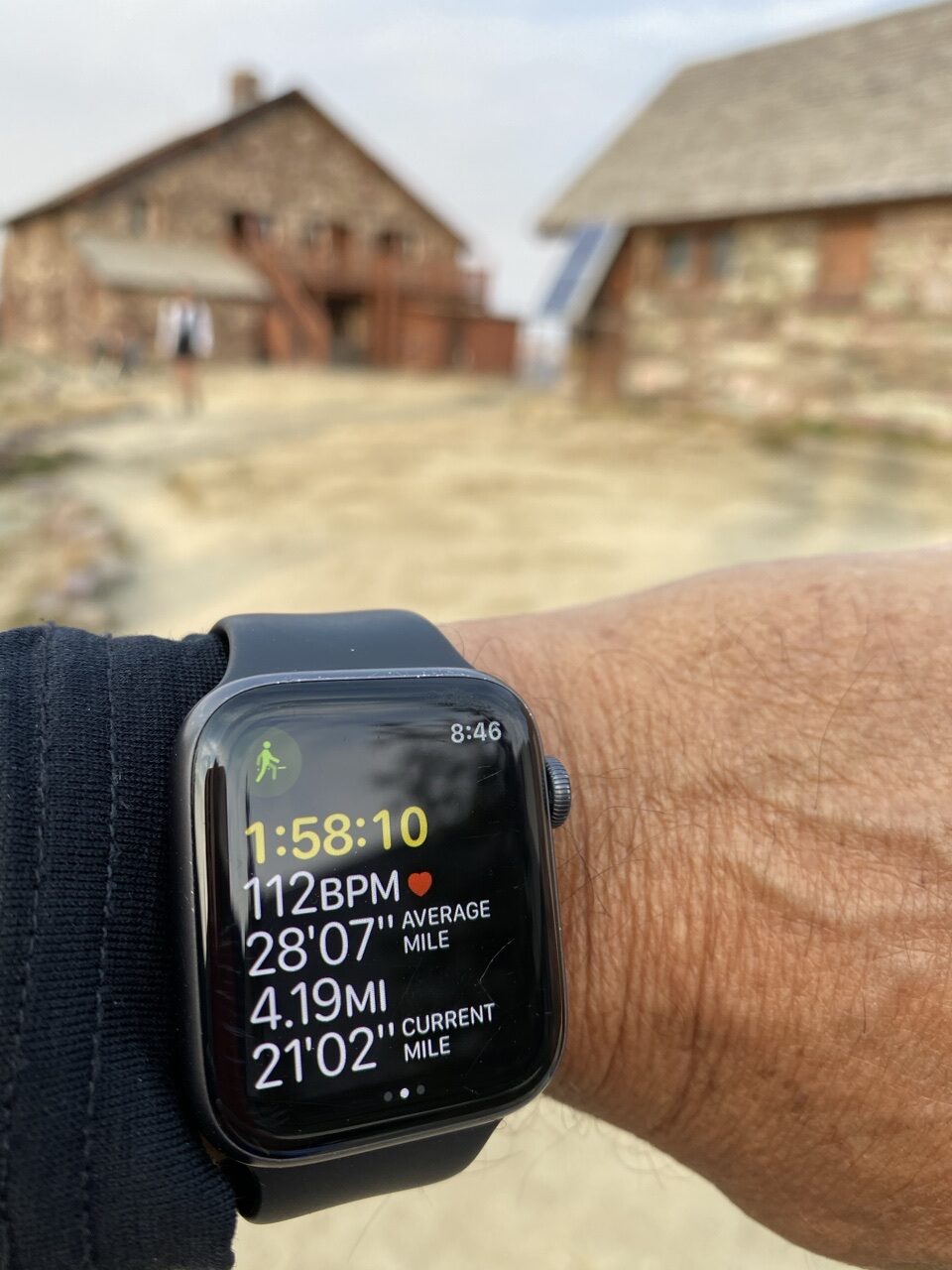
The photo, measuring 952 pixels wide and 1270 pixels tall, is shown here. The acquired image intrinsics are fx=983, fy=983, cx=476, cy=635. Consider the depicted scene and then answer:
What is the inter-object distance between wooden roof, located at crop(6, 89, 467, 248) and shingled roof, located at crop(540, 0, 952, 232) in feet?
40.9

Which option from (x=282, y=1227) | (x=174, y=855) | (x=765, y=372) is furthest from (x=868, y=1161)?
(x=765, y=372)

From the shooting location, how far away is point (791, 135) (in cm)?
1269

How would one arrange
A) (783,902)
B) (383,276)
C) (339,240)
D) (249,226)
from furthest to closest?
(339,240) → (383,276) → (249,226) → (783,902)

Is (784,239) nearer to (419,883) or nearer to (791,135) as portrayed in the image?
(791,135)

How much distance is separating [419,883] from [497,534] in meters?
7.02

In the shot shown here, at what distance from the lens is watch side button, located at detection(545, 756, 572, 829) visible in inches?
46.6

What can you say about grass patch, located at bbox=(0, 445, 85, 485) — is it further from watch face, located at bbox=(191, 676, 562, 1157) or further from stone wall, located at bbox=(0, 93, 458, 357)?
stone wall, located at bbox=(0, 93, 458, 357)

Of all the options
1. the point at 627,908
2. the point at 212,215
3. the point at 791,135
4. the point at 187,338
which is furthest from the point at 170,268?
the point at 627,908

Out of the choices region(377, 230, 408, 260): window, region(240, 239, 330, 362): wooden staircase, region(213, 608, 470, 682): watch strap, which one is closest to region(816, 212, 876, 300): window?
region(213, 608, 470, 682): watch strap

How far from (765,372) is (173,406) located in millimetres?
9003

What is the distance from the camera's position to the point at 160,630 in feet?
19.1

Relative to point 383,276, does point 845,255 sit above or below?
below

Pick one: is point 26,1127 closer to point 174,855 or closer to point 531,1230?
point 174,855

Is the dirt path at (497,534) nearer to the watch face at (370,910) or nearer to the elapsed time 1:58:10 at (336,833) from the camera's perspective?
the watch face at (370,910)
